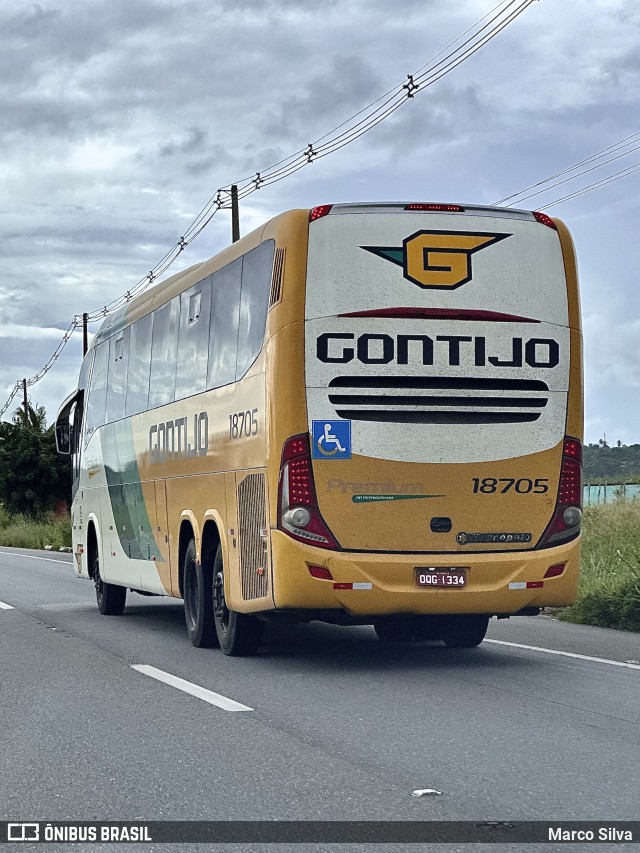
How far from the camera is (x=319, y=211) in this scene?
1106 cm

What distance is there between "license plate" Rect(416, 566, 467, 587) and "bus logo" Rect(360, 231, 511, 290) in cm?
225

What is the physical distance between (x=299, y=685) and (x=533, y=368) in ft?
10.5

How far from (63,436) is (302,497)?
424 inches

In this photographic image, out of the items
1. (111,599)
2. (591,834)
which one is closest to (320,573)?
(591,834)

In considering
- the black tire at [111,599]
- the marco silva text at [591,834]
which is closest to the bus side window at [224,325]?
the black tire at [111,599]

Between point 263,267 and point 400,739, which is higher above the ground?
point 263,267

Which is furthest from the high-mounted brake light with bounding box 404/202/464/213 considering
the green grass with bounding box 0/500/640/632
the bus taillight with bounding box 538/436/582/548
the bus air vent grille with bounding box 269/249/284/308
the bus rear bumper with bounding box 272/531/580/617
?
the green grass with bounding box 0/500/640/632

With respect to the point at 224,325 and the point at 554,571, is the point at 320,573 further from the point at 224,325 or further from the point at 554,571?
the point at 224,325

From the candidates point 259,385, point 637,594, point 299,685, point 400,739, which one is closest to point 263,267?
point 259,385

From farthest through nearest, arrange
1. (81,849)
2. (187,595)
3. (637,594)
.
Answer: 1. (637,594)
2. (187,595)
3. (81,849)

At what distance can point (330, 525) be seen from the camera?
35.1ft

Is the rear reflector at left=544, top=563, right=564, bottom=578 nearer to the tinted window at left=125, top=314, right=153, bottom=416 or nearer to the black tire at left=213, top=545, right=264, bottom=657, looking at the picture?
the black tire at left=213, top=545, right=264, bottom=657

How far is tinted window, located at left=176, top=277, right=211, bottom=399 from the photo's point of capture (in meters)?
13.0

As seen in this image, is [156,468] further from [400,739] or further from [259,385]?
[400,739]
